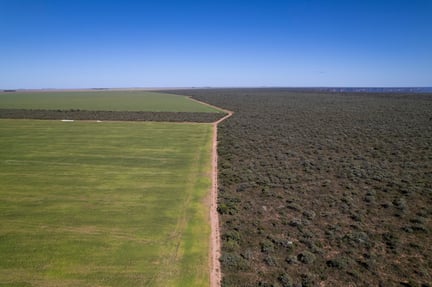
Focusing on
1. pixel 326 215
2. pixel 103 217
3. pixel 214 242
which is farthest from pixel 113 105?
pixel 326 215

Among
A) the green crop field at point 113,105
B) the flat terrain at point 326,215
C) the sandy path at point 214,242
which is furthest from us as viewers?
the green crop field at point 113,105

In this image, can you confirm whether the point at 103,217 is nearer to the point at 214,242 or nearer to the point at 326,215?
the point at 214,242

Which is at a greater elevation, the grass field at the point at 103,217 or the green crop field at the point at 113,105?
the green crop field at the point at 113,105

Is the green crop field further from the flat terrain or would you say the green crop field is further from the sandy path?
the sandy path

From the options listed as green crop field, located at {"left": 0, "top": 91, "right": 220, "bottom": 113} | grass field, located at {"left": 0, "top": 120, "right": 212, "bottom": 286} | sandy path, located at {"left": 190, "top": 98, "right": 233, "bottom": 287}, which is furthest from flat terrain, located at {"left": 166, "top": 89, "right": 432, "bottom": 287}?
green crop field, located at {"left": 0, "top": 91, "right": 220, "bottom": 113}

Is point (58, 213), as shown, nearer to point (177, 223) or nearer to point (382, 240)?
point (177, 223)

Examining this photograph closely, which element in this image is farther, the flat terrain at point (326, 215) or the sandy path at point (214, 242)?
the flat terrain at point (326, 215)

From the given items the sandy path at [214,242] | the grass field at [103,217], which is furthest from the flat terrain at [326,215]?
the grass field at [103,217]

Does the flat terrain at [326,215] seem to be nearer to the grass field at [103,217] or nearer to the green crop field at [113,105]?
the grass field at [103,217]
